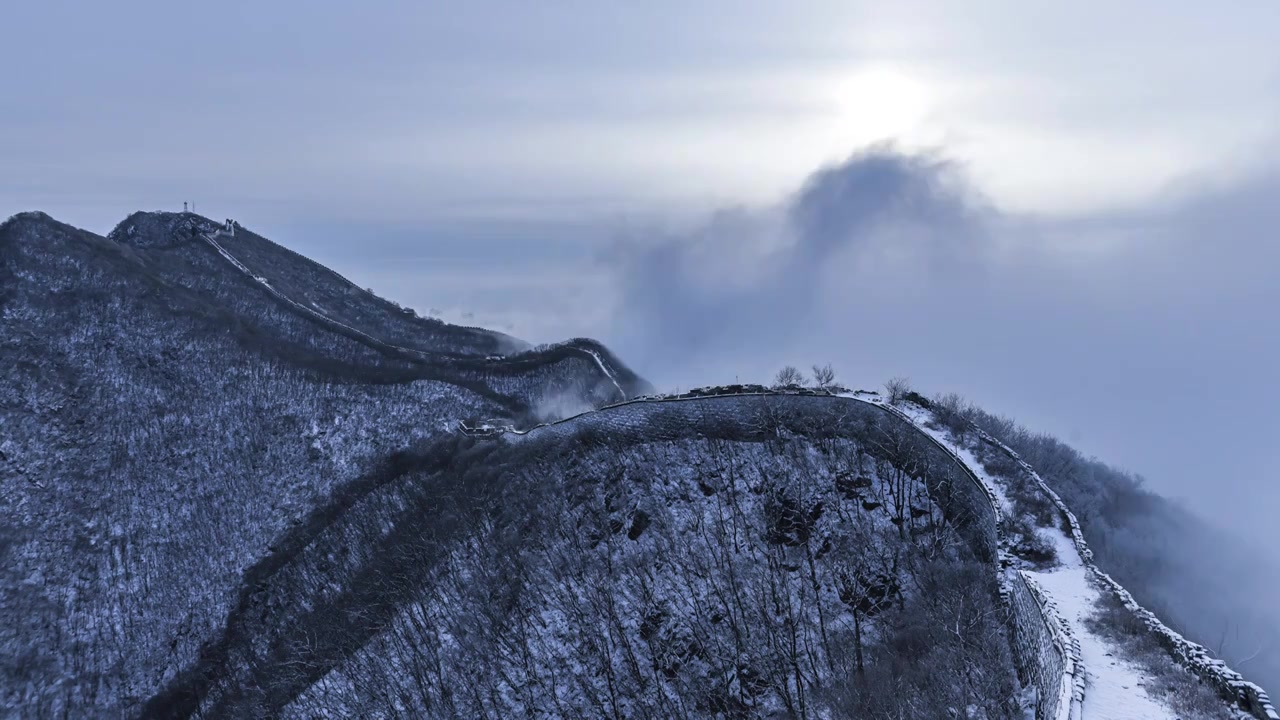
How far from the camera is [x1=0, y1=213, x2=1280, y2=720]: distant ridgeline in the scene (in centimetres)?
2827

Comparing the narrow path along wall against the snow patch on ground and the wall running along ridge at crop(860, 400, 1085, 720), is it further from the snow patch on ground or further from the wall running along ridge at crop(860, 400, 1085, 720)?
the snow patch on ground

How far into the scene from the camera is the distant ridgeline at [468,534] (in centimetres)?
2827

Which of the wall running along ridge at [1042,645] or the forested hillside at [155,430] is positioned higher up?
the forested hillside at [155,430]

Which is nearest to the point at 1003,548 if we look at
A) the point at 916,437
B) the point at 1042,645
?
the point at 1042,645

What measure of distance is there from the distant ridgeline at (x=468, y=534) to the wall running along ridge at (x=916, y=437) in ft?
0.47

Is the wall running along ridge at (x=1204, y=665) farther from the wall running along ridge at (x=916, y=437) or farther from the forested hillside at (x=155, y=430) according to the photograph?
the forested hillside at (x=155, y=430)

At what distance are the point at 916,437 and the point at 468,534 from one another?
79.4 feet

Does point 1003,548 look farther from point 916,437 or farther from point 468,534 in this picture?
point 468,534

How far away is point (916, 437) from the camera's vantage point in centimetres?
3616

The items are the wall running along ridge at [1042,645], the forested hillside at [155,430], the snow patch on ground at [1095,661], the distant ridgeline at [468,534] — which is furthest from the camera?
the forested hillside at [155,430]

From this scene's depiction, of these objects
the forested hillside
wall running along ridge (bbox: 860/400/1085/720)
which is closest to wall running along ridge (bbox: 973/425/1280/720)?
wall running along ridge (bbox: 860/400/1085/720)

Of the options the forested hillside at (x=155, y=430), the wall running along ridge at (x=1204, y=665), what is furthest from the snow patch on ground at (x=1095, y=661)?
the forested hillside at (x=155, y=430)

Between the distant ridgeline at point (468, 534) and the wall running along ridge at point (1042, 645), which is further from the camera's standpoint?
the distant ridgeline at point (468, 534)

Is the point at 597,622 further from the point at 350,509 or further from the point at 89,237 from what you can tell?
the point at 89,237
